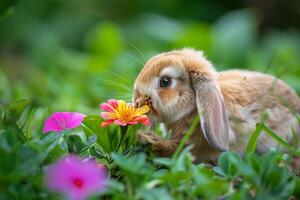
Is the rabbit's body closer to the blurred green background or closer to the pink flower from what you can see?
the pink flower

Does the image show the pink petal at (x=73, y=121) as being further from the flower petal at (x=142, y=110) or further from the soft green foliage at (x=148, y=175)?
the flower petal at (x=142, y=110)

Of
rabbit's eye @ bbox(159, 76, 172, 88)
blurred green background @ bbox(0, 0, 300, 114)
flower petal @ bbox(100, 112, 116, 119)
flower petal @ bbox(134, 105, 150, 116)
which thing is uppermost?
rabbit's eye @ bbox(159, 76, 172, 88)

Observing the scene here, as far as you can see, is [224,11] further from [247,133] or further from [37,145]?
[37,145]

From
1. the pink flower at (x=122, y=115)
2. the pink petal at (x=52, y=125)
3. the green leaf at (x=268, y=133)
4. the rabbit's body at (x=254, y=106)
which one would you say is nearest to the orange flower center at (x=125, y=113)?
the pink flower at (x=122, y=115)

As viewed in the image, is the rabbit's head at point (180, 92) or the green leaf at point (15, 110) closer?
the green leaf at point (15, 110)

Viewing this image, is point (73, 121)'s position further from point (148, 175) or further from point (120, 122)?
point (148, 175)

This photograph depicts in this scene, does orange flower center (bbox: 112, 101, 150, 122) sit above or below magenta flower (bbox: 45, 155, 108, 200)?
above

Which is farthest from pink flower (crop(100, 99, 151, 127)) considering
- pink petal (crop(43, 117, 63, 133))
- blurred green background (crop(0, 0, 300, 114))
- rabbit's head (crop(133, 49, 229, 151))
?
blurred green background (crop(0, 0, 300, 114))

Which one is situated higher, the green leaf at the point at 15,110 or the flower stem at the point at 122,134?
the green leaf at the point at 15,110

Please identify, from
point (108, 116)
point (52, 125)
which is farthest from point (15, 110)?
point (108, 116)
